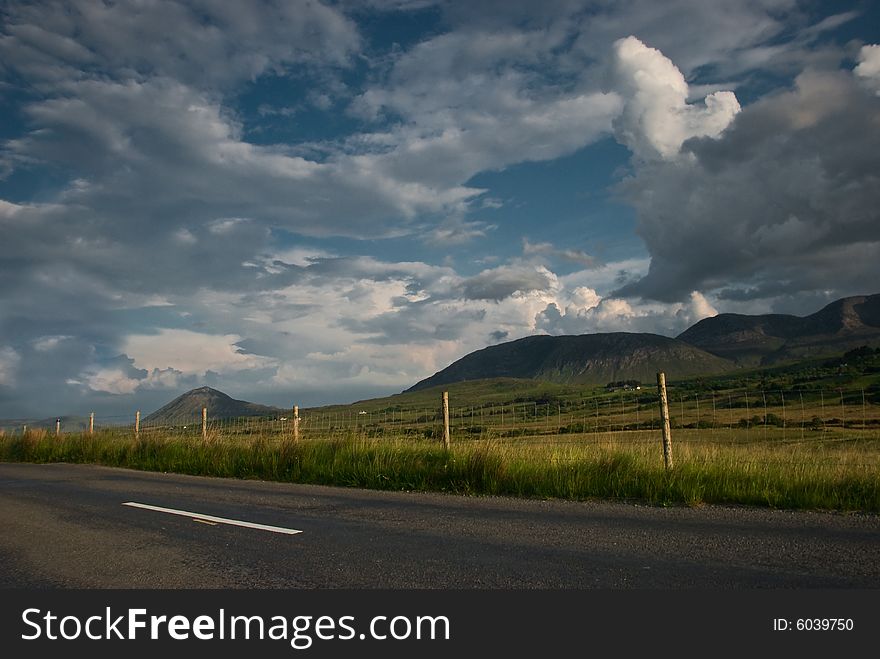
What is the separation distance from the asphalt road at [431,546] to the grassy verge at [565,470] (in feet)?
3.09

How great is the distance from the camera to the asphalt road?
6.02m

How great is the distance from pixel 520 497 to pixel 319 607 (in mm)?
6964

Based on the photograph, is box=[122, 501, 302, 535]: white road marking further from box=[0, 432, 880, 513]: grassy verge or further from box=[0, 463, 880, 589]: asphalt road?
box=[0, 432, 880, 513]: grassy verge

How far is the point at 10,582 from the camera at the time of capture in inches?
247

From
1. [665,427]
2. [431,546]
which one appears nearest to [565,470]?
[665,427]

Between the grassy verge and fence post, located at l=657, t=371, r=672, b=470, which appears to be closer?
the grassy verge

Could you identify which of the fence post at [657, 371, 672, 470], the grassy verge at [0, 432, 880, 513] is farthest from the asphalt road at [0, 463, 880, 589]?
the fence post at [657, 371, 672, 470]

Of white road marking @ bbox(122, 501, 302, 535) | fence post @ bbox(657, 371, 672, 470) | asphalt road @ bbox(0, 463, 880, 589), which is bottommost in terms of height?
asphalt road @ bbox(0, 463, 880, 589)

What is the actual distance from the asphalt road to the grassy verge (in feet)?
3.09

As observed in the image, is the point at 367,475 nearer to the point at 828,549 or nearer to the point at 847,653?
the point at 828,549

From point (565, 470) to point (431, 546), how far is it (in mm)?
5651

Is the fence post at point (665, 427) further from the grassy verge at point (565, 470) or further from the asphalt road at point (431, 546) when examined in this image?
the asphalt road at point (431, 546)

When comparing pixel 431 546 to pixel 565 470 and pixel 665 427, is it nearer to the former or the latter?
pixel 565 470

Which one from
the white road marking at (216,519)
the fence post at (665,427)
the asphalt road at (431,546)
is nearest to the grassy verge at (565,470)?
the fence post at (665,427)
